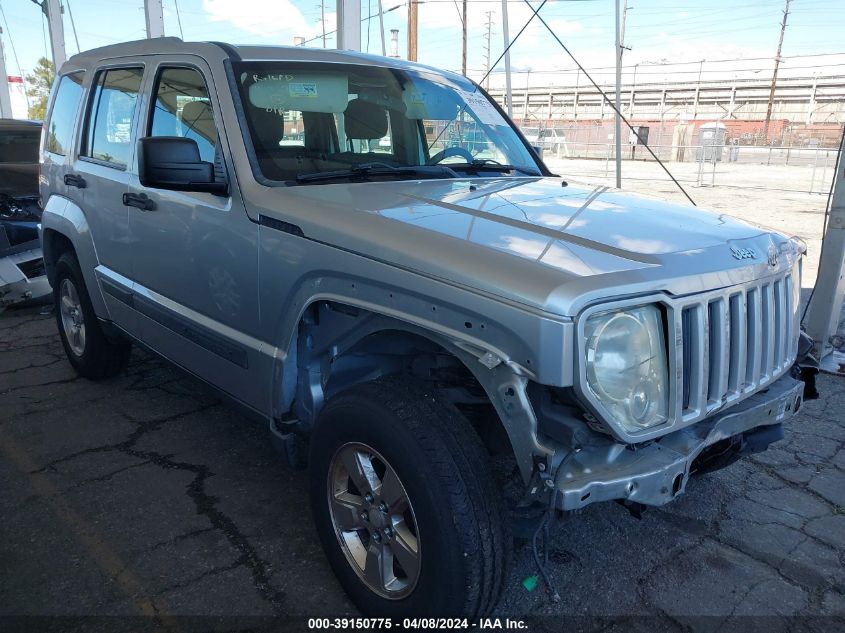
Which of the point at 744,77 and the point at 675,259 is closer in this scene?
the point at 675,259

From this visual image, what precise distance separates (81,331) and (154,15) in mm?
9903

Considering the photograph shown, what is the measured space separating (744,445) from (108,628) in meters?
2.34

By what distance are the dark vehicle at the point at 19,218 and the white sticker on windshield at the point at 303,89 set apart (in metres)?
4.59

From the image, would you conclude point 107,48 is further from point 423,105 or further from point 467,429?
point 467,429

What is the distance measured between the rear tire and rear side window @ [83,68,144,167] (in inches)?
33.1

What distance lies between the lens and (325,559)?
2777 mm

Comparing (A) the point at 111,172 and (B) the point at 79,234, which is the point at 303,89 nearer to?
(A) the point at 111,172

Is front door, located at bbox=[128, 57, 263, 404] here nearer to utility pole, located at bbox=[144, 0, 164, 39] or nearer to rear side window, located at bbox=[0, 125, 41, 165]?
rear side window, located at bbox=[0, 125, 41, 165]

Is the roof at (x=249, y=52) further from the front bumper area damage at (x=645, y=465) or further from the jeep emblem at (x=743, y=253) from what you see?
the front bumper area damage at (x=645, y=465)

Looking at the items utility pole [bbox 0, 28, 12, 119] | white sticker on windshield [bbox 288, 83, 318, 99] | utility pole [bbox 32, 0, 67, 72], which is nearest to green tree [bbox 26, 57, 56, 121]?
utility pole [bbox 0, 28, 12, 119]

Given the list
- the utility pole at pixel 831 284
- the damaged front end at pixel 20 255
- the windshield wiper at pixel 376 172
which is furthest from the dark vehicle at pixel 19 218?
the utility pole at pixel 831 284

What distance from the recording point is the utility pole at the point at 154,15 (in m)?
12.4

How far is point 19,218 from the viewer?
22.6 ft

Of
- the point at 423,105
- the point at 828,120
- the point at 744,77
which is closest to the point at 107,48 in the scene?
the point at 423,105
